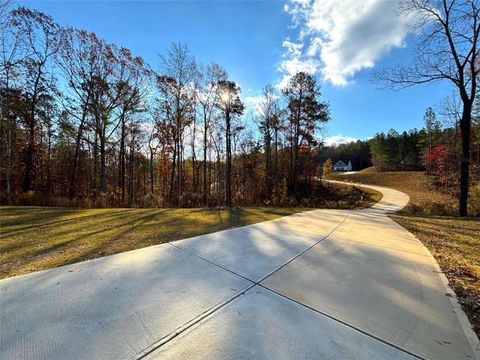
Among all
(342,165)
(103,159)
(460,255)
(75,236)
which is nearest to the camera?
(460,255)

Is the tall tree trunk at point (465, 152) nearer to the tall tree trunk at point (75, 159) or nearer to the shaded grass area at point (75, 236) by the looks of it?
the shaded grass area at point (75, 236)

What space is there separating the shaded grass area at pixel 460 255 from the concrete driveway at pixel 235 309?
0.13 metres

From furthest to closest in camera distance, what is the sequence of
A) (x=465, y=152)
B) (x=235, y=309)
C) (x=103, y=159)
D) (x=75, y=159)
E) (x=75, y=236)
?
1. (x=75, y=159)
2. (x=103, y=159)
3. (x=465, y=152)
4. (x=75, y=236)
5. (x=235, y=309)

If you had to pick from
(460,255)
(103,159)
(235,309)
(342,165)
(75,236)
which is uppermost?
(342,165)

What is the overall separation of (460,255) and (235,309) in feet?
14.7

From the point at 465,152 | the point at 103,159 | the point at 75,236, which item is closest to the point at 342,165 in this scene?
the point at 465,152

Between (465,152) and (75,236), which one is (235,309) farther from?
(465,152)

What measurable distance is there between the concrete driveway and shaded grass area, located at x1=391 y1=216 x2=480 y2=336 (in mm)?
133

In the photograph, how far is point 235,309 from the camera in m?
Result: 2.38

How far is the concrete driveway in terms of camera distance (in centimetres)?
187

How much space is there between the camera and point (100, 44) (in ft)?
52.3

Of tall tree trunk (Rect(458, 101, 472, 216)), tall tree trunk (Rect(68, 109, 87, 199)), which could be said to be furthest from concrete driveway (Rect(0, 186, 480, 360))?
tall tree trunk (Rect(68, 109, 87, 199))

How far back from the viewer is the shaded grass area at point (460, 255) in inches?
110

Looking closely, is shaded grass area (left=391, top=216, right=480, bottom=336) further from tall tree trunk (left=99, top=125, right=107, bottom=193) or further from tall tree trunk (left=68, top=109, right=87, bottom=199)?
tall tree trunk (left=68, top=109, right=87, bottom=199)
